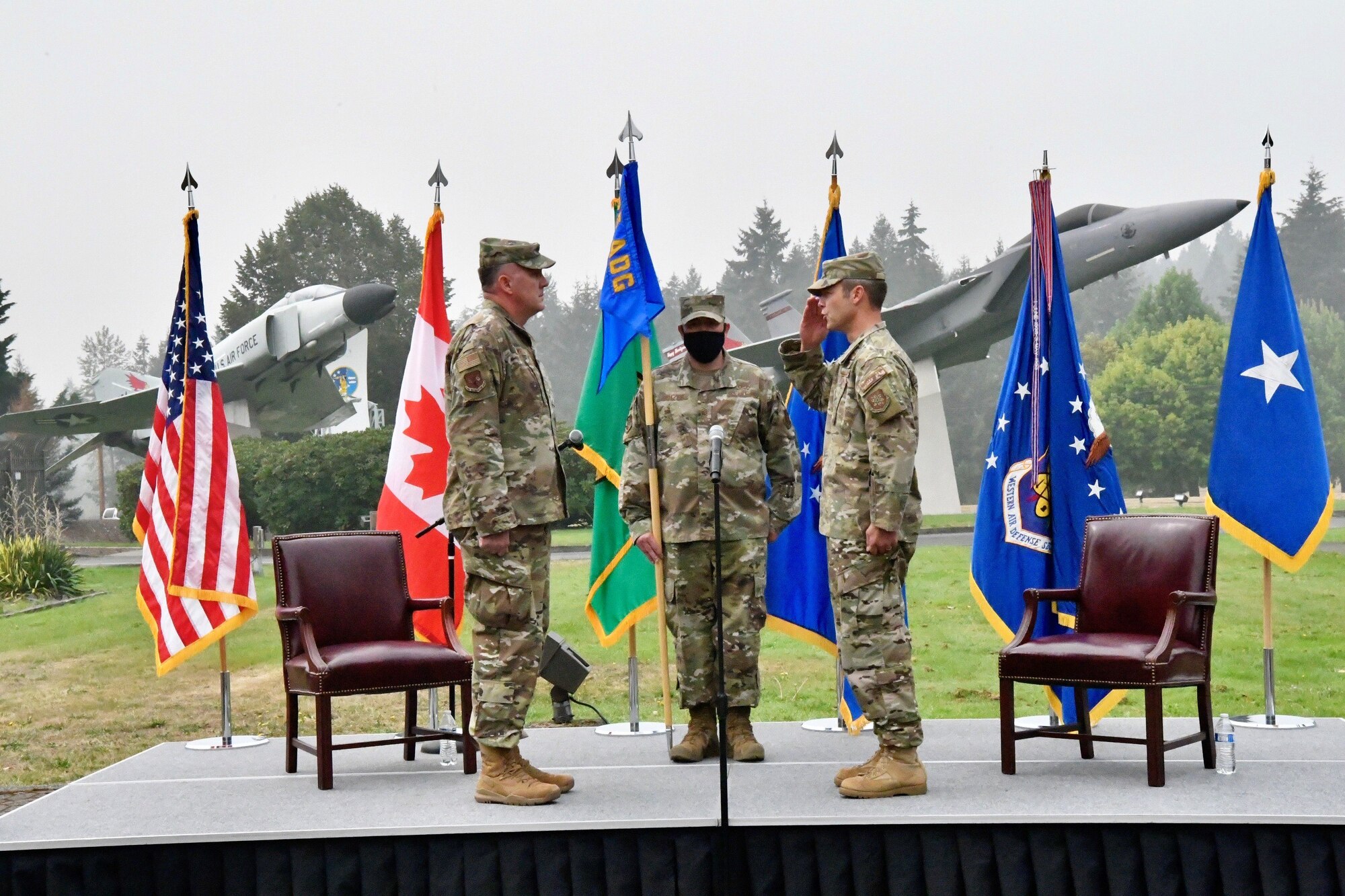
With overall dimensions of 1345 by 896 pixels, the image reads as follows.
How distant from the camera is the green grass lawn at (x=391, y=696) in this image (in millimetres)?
9867

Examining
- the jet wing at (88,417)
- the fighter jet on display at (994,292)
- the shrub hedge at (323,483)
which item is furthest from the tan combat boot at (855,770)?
the jet wing at (88,417)

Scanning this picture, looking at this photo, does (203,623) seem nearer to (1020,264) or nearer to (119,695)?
(119,695)

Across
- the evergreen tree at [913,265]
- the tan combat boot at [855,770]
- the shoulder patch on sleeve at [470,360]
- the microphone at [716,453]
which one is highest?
the evergreen tree at [913,265]

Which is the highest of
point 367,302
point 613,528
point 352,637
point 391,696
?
point 367,302

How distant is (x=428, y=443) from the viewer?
512cm

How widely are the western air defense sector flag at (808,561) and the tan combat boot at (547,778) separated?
1451 millimetres

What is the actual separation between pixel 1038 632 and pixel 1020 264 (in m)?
12.9

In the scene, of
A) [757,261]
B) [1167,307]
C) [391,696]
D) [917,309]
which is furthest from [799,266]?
[391,696]

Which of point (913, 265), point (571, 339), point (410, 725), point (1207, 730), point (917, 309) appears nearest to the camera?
point (1207, 730)

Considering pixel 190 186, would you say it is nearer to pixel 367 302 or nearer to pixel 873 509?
pixel 873 509

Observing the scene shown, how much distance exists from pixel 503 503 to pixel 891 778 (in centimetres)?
138

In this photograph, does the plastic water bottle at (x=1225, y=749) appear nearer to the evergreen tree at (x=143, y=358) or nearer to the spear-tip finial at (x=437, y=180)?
the spear-tip finial at (x=437, y=180)

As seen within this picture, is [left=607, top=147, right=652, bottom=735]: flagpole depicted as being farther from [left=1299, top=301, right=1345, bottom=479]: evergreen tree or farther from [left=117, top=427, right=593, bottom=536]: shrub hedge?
[left=1299, top=301, right=1345, bottom=479]: evergreen tree

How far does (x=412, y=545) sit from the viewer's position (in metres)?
5.13
